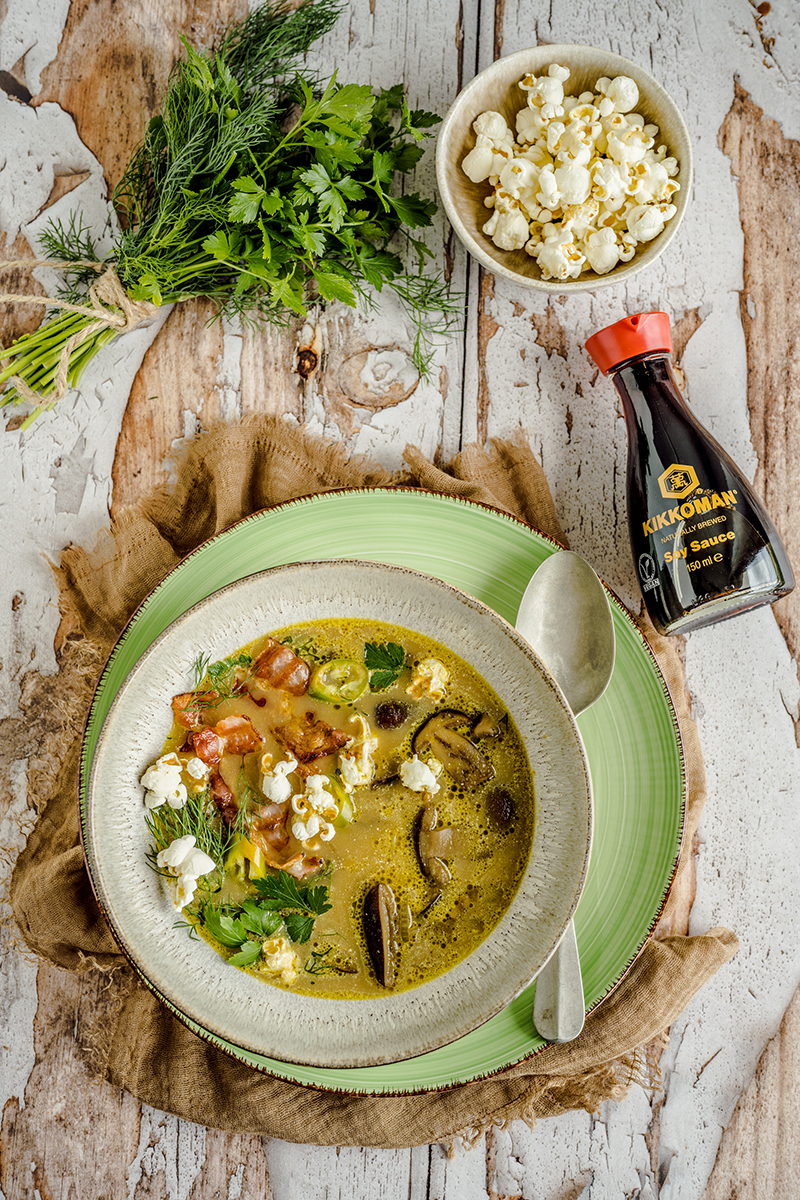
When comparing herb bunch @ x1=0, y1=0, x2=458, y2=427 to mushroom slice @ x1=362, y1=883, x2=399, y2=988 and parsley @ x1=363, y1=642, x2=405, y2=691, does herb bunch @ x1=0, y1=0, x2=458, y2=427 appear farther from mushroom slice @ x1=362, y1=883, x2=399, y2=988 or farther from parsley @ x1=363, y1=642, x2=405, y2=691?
mushroom slice @ x1=362, y1=883, x2=399, y2=988

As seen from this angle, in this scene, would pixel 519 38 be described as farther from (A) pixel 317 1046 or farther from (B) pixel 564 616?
(A) pixel 317 1046

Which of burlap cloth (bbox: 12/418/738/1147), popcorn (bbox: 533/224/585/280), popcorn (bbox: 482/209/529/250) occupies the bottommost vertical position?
burlap cloth (bbox: 12/418/738/1147)

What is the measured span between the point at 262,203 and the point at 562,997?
2.31 meters

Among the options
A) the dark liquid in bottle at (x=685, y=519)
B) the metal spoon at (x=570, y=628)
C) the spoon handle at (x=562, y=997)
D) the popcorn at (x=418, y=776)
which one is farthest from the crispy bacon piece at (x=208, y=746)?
the dark liquid in bottle at (x=685, y=519)

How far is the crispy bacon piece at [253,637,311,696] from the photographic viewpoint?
6.90ft

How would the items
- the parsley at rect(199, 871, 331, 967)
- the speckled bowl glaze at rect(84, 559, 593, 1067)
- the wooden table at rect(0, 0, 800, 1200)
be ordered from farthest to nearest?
the wooden table at rect(0, 0, 800, 1200), the parsley at rect(199, 871, 331, 967), the speckled bowl glaze at rect(84, 559, 593, 1067)

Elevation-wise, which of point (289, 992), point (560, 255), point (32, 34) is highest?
point (32, 34)

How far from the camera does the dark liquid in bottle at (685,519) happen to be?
2.16 m

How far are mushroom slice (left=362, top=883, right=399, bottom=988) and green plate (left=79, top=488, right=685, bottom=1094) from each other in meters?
0.27

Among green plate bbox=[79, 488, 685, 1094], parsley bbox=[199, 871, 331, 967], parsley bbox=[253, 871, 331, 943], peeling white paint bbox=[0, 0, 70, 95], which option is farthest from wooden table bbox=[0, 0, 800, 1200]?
parsley bbox=[253, 871, 331, 943]

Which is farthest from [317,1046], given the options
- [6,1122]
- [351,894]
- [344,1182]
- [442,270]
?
[442,270]

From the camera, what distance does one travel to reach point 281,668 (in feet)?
6.90

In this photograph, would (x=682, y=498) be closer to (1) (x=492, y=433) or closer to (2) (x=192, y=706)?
(1) (x=492, y=433)

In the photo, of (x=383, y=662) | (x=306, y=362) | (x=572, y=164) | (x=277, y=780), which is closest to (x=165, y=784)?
(x=277, y=780)
